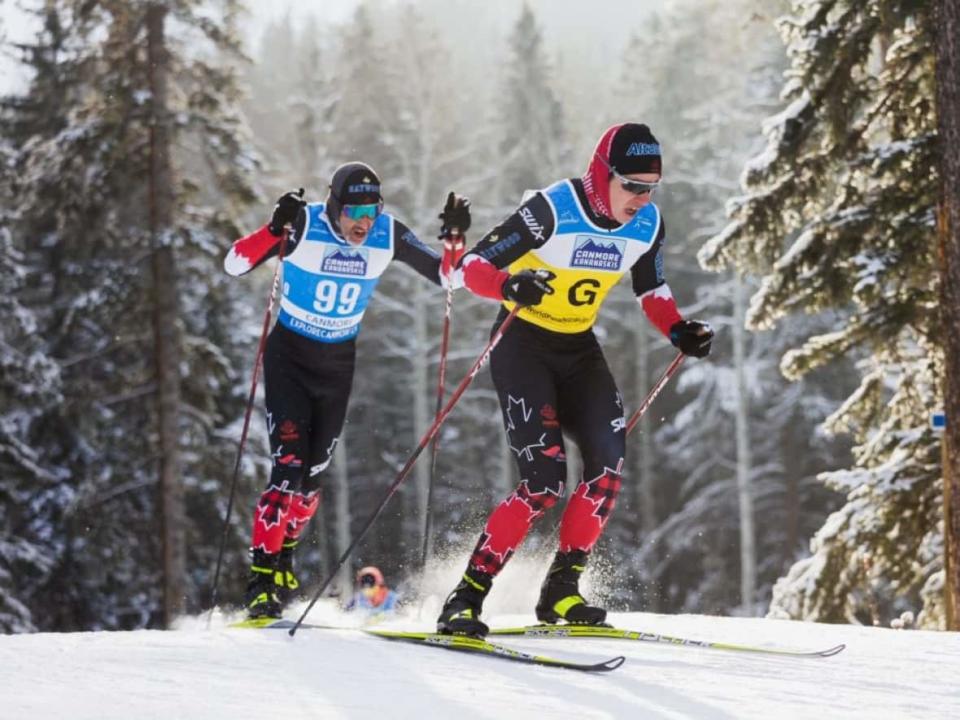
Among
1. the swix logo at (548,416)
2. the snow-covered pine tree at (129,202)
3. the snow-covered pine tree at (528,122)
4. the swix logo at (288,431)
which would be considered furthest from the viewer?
the snow-covered pine tree at (528,122)

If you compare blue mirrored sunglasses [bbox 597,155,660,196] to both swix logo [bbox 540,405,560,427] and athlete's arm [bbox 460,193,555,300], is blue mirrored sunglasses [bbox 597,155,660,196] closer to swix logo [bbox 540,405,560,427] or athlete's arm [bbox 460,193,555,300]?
athlete's arm [bbox 460,193,555,300]

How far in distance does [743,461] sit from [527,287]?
71.9ft

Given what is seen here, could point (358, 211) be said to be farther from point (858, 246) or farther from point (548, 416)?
point (858, 246)

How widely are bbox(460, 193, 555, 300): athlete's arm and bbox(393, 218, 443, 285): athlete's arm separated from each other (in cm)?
129

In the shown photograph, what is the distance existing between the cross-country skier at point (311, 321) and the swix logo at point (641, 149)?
160 centimetres

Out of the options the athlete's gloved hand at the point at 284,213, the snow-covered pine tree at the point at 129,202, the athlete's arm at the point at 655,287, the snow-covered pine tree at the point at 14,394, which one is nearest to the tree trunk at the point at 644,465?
the snow-covered pine tree at the point at 129,202

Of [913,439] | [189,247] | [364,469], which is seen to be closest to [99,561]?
[189,247]

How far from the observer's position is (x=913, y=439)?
8.77 m

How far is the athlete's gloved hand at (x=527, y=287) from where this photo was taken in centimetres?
494

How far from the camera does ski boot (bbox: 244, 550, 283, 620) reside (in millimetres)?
6125

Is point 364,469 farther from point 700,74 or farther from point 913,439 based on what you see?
point 913,439

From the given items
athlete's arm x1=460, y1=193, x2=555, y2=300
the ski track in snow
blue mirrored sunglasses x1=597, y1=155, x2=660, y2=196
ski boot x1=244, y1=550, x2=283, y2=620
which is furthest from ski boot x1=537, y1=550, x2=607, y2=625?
blue mirrored sunglasses x1=597, y1=155, x2=660, y2=196

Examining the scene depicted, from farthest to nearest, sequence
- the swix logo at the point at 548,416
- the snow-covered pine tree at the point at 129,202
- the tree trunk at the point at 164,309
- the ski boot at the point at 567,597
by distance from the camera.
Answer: the snow-covered pine tree at the point at 129,202 < the tree trunk at the point at 164,309 < the ski boot at the point at 567,597 < the swix logo at the point at 548,416

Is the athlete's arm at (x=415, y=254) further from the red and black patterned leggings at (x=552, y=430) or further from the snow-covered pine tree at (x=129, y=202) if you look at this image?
the snow-covered pine tree at (x=129, y=202)
